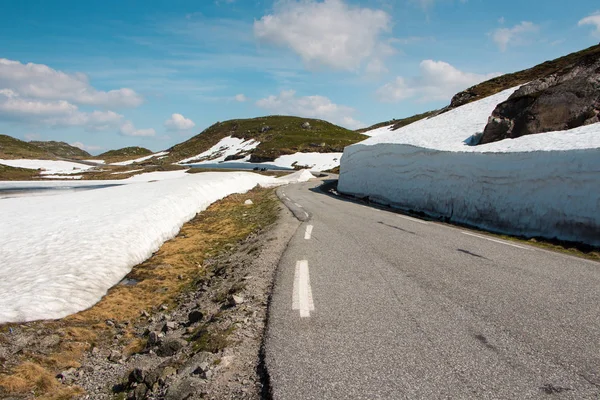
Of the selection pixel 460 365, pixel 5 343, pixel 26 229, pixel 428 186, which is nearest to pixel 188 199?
A: pixel 26 229

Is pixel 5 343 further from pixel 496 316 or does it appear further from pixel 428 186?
pixel 428 186

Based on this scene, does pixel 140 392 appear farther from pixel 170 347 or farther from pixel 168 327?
pixel 168 327

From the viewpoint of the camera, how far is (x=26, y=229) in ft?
35.4

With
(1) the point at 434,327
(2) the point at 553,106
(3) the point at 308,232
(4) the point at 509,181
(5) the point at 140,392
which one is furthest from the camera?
(2) the point at 553,106

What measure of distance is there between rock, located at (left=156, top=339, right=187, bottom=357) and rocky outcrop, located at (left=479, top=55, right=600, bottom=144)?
16457 mm

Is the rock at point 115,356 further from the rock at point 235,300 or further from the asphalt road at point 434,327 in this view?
the asphalt road at point 434,327

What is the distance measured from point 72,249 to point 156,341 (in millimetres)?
4993

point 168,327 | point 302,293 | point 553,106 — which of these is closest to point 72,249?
point 168,327

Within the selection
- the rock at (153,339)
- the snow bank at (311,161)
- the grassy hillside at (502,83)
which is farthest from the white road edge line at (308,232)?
the snow bank at (311,161)

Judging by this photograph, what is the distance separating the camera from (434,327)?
396 centimetres

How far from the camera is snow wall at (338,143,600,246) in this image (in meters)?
9.25

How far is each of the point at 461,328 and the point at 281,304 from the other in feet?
7.11

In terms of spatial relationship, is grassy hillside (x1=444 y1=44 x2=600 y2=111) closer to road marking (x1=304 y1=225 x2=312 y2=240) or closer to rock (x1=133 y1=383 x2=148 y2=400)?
road marking (x1=304 y1=225 x2=312 y2=240)

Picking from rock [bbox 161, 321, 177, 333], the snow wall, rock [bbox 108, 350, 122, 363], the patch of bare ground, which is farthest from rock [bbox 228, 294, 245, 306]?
the snow wall
